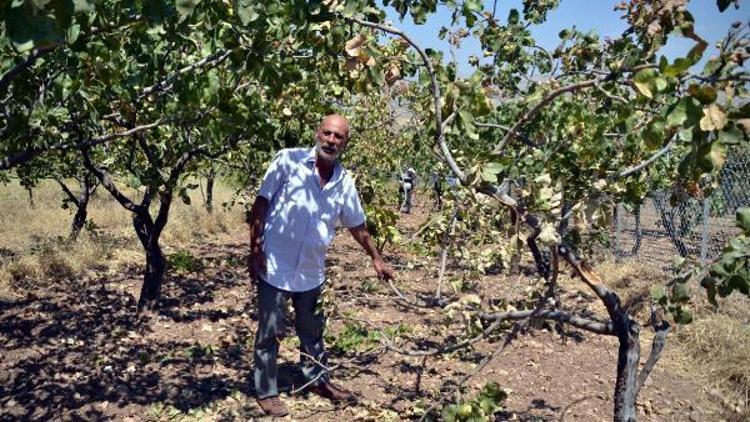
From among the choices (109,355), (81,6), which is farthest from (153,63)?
(109,355)

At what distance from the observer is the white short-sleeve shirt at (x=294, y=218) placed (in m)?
3.52

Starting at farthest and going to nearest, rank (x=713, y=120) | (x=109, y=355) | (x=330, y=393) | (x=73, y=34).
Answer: (x=109, y=355)
(x=330, y=393)
(x=73, y=34)
(x=713, y=120)

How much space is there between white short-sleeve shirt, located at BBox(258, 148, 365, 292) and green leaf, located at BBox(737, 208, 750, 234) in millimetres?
2234

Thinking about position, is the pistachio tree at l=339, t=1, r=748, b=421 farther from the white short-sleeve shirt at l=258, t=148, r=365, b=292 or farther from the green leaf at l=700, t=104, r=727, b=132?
the white short-sleeve shirt at l=258, t=148, r=365, b=292

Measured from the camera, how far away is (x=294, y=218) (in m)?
3.52

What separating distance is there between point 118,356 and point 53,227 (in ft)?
27.7

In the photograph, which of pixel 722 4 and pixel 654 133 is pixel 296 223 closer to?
pixel 654 133

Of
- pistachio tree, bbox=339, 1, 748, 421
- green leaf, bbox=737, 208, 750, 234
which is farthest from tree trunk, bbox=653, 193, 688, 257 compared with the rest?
green leaf, bbox=737, 208, 750, 234

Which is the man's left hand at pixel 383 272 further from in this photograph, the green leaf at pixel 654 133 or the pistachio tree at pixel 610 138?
the green leaf at pixel 654 133

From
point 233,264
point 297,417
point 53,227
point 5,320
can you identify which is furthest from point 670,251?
point 53,227

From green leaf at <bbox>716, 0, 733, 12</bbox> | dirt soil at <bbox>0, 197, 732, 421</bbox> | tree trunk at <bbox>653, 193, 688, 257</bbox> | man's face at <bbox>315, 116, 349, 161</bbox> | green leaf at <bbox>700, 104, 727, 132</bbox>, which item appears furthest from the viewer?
tree trunk at <bbox>653, 193, 688, 257</bbox>

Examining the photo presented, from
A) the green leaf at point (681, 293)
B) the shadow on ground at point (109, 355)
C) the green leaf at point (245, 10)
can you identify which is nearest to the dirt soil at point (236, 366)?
the shadow on ground at point (109, 355)

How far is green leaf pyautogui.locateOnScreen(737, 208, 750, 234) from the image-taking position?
179 centimetres

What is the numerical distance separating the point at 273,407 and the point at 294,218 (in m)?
1.20
